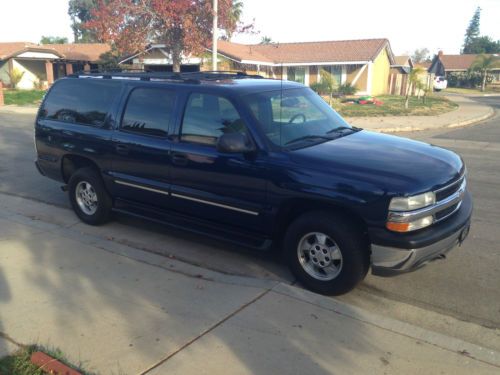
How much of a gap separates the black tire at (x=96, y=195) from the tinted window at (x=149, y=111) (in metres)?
0.85

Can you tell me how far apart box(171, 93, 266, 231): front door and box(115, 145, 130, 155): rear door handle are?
0.73 m

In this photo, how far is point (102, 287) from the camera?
13.8ft

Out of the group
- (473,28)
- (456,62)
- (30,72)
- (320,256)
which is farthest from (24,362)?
(473,28)

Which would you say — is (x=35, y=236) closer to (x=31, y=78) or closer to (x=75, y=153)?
(x=75, y=153)

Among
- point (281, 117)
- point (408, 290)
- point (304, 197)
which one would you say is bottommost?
point (408, 290)

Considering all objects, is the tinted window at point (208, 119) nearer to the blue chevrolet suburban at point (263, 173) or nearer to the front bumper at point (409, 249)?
the blue chevrolet suburban at point (263, 173)

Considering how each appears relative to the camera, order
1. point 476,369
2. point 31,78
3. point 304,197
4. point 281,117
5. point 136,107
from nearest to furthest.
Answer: point 476,369 → point 304,197 → point 281,117 → point 136,107 → point 31,78

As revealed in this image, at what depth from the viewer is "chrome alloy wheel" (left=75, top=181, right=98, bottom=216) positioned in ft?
19.6

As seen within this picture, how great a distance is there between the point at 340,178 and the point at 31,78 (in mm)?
40387

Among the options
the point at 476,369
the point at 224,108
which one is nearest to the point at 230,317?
the point at 476,369

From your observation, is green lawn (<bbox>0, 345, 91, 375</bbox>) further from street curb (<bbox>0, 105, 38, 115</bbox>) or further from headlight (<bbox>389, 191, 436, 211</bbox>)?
street curb (<bbox>0, 105, 38, 115</bbox>)

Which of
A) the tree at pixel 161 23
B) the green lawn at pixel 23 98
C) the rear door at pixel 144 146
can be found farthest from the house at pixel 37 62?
the rear door at pixel 144 146

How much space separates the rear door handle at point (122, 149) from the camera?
5.37 metres

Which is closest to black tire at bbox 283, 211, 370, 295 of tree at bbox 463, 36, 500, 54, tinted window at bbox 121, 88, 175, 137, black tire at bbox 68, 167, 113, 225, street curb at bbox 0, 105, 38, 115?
tinted window at bbox 121, 88, 175, 137
